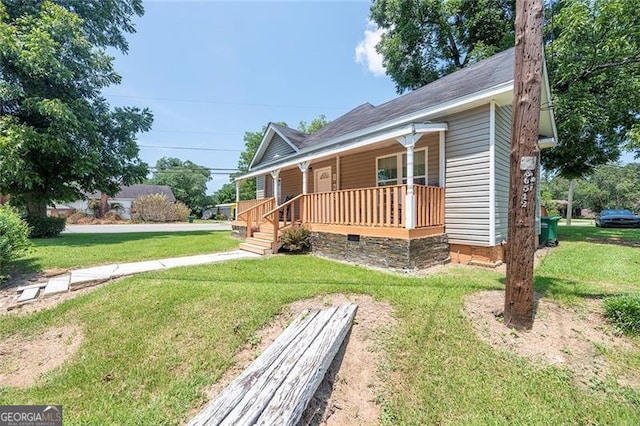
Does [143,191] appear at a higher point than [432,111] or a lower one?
higher

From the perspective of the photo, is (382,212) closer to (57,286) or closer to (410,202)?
(410,202)

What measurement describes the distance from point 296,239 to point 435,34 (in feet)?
54.4

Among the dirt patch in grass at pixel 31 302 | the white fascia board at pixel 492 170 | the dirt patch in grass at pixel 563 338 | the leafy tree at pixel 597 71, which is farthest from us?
the leafy tree at pixel 597 71

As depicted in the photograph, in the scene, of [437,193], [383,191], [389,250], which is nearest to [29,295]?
[389,250]

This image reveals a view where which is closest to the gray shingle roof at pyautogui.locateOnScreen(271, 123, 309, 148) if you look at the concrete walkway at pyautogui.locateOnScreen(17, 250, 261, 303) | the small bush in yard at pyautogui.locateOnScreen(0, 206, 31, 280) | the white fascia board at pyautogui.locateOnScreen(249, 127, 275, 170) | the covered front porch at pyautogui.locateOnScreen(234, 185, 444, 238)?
the white fascia board at pyautogui.locateOnScreen(249, 127, 275, 170)

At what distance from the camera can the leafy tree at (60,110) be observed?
1048 cm

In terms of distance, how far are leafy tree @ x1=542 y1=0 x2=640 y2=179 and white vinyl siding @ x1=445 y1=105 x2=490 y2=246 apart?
230 inches

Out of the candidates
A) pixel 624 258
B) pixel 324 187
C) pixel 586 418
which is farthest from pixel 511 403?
pixel 324 187

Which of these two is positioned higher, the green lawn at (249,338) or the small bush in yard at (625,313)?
the small bush in yard at (625,313)

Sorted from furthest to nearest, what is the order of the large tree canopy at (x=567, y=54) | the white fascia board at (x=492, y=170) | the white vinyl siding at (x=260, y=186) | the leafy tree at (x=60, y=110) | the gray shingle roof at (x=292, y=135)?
the white vinyl siding at (x=260, y=186) < the gray shingle roof at (x=292, y=135) < the leafy tree at (x=60, y=110) < the large tree canopy at (x=567, y=54) < the white fascia board at (x=492, y=170)

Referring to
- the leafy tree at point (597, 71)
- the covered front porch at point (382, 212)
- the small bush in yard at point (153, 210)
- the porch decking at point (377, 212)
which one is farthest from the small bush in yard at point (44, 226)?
the leafy tree at point (597, 71)

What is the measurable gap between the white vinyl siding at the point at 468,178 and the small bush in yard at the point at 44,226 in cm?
1595

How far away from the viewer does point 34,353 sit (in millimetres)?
3434

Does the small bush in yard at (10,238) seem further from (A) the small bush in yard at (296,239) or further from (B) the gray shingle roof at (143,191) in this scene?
(B) the gray shingle roof at (143,191)
